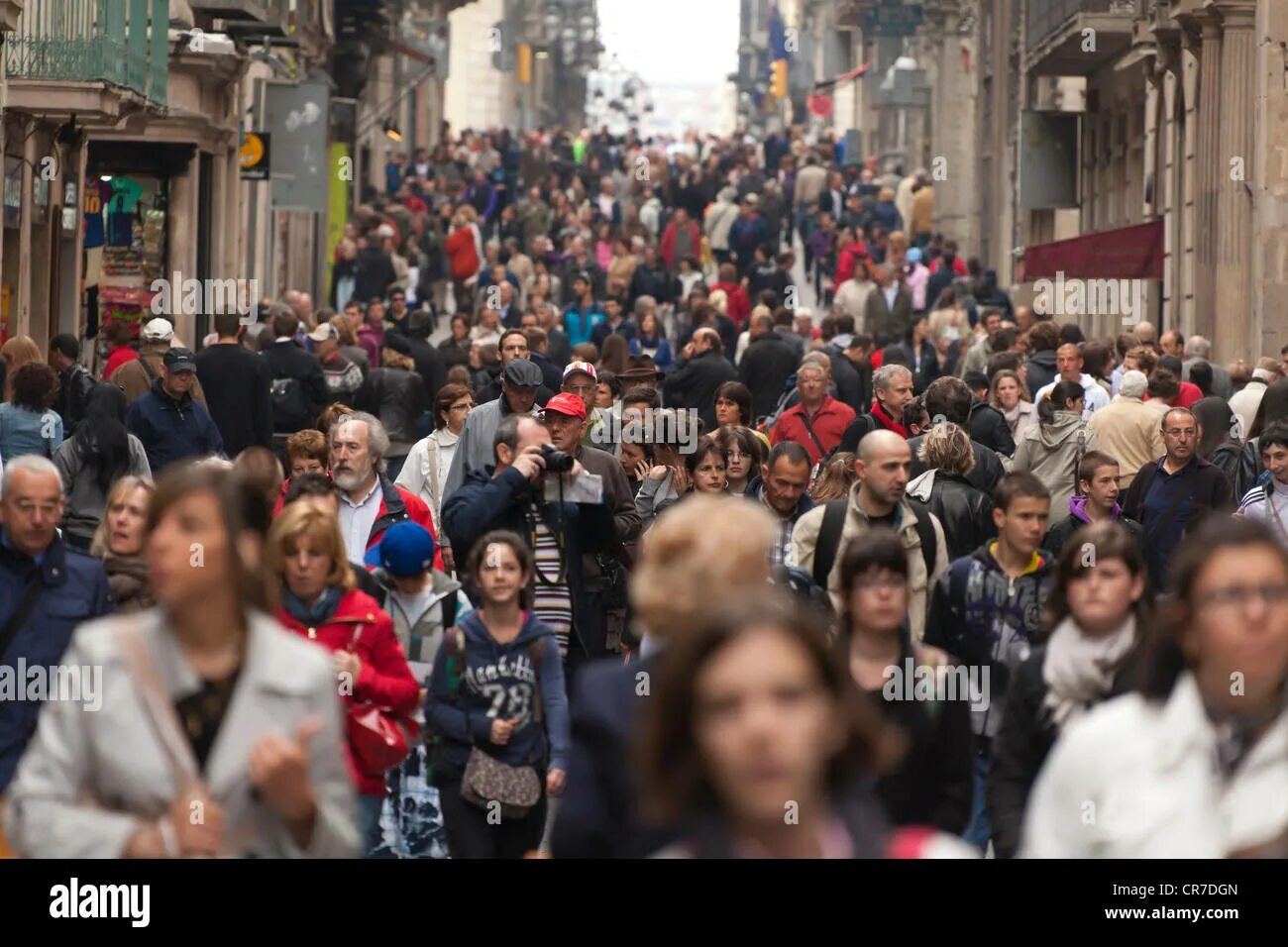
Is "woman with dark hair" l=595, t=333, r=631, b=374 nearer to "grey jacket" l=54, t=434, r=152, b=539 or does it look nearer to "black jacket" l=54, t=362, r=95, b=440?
"black jacket" l=54, t=362, r=95, b=440

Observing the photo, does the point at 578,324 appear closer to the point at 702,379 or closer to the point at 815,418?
the point at 702,379

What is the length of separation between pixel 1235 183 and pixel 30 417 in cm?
1296

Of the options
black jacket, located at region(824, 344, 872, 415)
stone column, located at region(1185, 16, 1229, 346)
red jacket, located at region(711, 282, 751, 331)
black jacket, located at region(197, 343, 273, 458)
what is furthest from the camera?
red jacket, located at region(711, 282, 751, 331)

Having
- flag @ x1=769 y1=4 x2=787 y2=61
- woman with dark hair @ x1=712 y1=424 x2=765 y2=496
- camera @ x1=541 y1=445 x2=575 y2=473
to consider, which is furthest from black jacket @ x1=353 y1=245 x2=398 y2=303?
flag @ x1=769 y1=4 x2=787 y2=61

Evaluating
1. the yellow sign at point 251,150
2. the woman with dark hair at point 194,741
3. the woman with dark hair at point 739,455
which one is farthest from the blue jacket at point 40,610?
the yellow sign at point 251,150

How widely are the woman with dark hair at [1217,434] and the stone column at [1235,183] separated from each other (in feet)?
31.7

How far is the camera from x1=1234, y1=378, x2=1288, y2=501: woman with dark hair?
12250mm

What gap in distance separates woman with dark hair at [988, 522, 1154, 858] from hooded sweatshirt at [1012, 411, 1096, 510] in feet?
19.1

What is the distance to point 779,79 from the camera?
4653 inches

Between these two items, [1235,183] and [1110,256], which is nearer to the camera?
[1235,183]

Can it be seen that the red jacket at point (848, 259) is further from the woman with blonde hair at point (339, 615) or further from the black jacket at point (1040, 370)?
the woman with blonde hair at point (339, 615)

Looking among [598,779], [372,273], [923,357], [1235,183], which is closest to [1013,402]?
[923,357]

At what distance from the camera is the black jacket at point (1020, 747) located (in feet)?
19.4

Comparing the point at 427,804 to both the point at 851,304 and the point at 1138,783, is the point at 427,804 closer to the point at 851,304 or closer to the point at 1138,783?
the point at 1138,783
